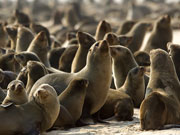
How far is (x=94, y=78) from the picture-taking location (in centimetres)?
827

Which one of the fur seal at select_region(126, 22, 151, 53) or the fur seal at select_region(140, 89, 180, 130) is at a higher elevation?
the fur seal at select_region(126, 22, 151, 53)

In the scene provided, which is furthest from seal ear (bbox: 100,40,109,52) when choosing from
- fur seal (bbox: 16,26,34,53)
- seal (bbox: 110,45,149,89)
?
fur seal (bbox: 16,26,34,53)

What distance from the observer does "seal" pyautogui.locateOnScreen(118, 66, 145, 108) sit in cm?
912

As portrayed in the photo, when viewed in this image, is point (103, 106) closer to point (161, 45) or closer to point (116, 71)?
point (116, 71)

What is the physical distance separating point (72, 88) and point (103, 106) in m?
0.91

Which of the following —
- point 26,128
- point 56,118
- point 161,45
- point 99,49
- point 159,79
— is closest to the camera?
point 26,128

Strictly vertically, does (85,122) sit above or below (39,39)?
below

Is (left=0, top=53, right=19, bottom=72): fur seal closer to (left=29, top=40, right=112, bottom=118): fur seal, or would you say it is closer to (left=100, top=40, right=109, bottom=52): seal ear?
(left=29, top=40, right=112, bottom=118): fur seal

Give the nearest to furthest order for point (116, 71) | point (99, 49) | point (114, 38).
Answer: point (99, 49) → point (116, 71) → point (114, 38)

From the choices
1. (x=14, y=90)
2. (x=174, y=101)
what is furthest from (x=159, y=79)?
(x=14, y=90)

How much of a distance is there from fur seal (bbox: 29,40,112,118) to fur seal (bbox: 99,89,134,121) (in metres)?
0.27

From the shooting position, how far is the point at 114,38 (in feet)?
37.3

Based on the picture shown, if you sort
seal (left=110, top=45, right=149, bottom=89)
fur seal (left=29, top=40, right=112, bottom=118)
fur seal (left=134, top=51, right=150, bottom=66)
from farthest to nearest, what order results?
fur seal (left=134, top=51, right=150, bottom=66)
seal (left=110, top=45, right=149, bottom=89)
fur seal (left=29, top=40, right=112, bottom=118)

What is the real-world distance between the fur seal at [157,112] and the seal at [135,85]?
195 cm
